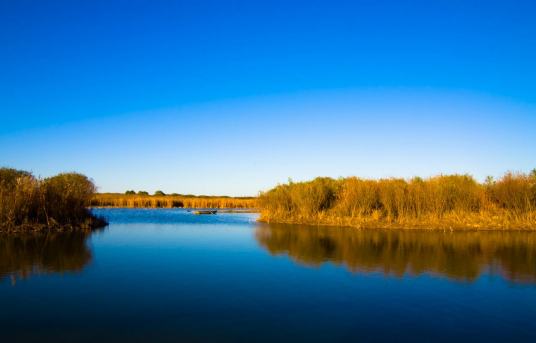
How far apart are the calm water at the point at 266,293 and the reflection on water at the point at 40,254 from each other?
5 cm

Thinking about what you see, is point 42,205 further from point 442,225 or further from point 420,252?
point 442,225

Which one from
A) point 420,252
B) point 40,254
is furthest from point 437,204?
point 40,254

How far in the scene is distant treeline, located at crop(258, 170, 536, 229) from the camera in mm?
24250

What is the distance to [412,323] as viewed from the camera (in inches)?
265

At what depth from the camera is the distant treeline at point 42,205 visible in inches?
780

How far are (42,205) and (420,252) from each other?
18.1 meters

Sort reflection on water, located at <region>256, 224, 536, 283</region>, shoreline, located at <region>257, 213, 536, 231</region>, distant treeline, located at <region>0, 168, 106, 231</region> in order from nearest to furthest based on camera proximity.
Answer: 1. reflection on water, located at <region>256, 224, 536, 283</region>
2. distant treeline, located at <region>0, 168, 106, 231</region>
3. shoreline, located at <region>257, 213, 536, 231</region>

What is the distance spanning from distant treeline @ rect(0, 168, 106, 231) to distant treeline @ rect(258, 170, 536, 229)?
1436 cm

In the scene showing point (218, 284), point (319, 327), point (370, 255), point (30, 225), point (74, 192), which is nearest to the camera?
point (319, 327)

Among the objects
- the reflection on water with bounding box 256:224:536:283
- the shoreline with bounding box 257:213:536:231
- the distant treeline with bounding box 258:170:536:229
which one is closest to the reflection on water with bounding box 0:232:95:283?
the reflection on water with bounding box 256:224:536:283

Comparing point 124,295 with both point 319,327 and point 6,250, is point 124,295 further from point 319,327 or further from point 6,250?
point 6,250

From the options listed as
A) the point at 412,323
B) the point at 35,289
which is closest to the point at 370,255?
the point at 412,323

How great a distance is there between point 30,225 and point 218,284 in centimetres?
1513

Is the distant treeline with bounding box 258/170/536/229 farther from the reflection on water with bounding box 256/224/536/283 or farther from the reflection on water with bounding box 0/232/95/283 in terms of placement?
the reflection on water with bounding box 0/232/95/283
